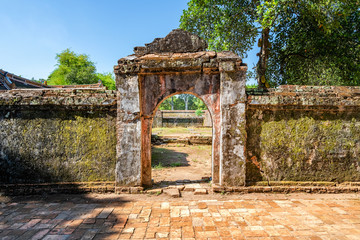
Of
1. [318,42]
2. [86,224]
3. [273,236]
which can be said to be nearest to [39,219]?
[86,224]

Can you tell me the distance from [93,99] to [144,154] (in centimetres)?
163

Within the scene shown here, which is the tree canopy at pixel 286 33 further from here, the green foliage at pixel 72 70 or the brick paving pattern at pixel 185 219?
the green foliage at pixel 72 70

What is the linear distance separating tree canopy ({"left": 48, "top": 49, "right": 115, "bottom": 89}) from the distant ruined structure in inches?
1212

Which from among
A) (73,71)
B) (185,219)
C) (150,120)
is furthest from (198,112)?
(73,71)

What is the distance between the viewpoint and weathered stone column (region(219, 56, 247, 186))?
3.93m

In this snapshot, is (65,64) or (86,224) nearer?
(86,224)

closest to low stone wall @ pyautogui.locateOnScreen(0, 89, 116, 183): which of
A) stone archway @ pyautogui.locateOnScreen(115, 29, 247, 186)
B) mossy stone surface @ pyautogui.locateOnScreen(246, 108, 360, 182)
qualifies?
stone archway @ pyautogui.locateOnScreen(115, 29, 247, 186)

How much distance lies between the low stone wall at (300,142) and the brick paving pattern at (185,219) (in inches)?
23.8

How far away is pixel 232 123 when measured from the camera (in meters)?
3.96

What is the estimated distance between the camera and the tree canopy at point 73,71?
31281 millimetres

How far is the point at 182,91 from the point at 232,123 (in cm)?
128

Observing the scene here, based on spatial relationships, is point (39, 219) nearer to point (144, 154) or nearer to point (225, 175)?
point (144, 154)

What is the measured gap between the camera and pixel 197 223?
2971mm

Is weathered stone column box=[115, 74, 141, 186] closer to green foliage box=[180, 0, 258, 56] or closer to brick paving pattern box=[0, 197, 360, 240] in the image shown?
brick paving pattern box=[0, 197, 360, 240]
